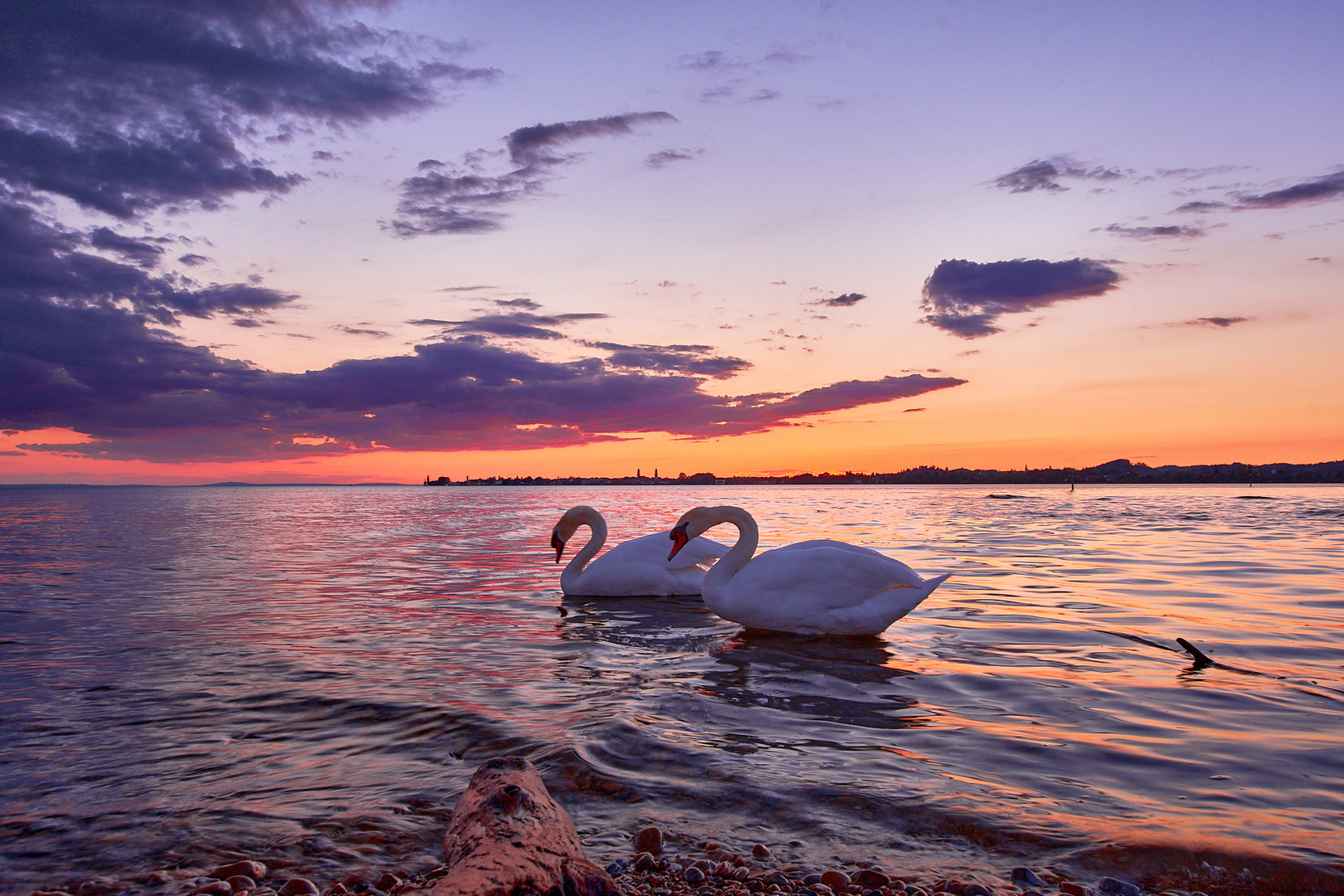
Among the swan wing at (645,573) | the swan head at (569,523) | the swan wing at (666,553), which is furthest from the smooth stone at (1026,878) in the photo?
the swan head at (569,523)

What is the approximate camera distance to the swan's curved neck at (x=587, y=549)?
39.2ft

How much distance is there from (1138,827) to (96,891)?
4793 mm

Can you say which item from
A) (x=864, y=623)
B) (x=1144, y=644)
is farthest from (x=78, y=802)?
(x=1144, y=644)

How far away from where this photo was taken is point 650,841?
3.46 metres

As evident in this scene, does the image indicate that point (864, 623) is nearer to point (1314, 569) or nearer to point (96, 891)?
point (96, 891)

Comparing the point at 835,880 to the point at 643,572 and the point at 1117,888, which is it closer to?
the point at 1117,888

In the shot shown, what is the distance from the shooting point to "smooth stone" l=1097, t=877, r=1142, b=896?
120 inches

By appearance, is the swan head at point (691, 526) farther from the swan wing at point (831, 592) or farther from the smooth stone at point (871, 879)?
the smooth stone at point (871, 879)

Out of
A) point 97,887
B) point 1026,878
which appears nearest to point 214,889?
point 97,887

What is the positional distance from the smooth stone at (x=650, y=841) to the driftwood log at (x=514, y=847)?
638 millimetres

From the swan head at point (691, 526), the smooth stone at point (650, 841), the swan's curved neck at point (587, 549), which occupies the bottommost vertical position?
the smooth stone at point (650, 841)

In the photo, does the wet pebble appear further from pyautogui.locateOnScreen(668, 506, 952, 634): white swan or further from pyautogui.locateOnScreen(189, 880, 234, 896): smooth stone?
pyautogui.locateOnScreen(668, 506, 952, 634): white swan

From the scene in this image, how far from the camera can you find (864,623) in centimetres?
810

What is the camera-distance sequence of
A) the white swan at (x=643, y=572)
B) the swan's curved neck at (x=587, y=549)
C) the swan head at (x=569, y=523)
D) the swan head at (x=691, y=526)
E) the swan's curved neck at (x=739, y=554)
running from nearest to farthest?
the swan's curved neck at (x=739, y=554)
the swan head at (x=691, y=526)
the white swan at (x=643, y=572)
the swan's curved neck at (x=587, y=549)
the swan head at (x=569, y=523)
